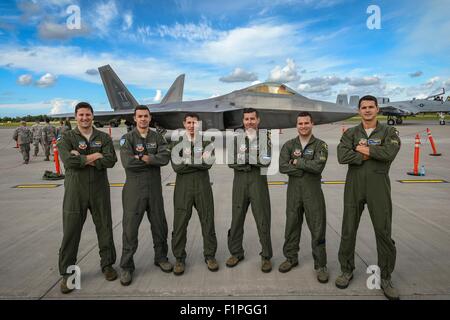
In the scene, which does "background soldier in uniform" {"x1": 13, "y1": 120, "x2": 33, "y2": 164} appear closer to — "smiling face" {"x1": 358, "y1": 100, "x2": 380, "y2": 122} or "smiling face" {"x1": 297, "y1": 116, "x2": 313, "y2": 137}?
"smiling face" {"x1": 297, "y1": 116, "x2": 313, "y2": 137}

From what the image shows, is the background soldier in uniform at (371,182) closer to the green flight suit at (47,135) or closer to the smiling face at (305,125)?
the smiling face at (305,125)

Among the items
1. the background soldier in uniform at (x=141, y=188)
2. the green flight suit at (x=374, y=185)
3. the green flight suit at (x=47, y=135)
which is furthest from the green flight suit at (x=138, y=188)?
the green flight suit at (x=47, y=135)

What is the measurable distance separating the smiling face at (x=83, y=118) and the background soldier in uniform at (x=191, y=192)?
3.40 ft

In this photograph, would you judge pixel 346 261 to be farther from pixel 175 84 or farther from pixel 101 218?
pixel 175 84

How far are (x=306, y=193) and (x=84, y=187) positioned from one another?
2571 millimetres

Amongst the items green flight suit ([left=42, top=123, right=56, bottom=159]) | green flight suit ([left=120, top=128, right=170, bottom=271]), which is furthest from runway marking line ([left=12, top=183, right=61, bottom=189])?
green flight suit ([left=120, top=128, right=170, bottom=271])

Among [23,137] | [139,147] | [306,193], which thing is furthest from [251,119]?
[23,137]

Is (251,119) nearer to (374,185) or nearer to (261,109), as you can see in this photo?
(374,185)

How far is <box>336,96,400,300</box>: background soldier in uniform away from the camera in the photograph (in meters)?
3.02

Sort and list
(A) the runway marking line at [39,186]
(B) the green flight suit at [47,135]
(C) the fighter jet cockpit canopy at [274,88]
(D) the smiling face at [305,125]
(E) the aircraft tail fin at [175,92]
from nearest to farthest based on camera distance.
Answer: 1. (D) the smiling face at [305,125]
2. (A) the runway marking line at [39,186]
3. (C) the fighter jet cockpit canopy at [274,88]
4. (B) the green flight suit at [47,135]
5. (E) the aircraft tail fin at [175,92]

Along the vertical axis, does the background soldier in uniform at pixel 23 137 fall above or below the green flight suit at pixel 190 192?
above

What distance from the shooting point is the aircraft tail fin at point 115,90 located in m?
19.1

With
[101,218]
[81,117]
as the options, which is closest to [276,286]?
[101,218]
